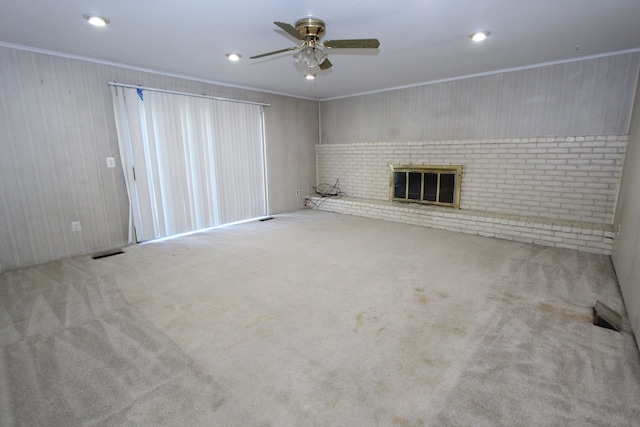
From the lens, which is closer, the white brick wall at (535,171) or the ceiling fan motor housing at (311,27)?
the ceiling fan motor housing at (311,27)

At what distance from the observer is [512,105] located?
4441 millimetres

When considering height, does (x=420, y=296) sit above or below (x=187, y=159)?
below

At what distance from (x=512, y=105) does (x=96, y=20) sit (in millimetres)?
5081

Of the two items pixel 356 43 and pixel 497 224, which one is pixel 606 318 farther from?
pixel 356 43

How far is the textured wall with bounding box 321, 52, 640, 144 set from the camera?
12.4 ft

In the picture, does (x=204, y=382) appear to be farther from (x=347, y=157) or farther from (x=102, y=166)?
(x=347, y=157)

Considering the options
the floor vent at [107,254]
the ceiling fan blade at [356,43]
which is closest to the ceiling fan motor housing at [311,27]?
the ceiling fan blade at [356,43]

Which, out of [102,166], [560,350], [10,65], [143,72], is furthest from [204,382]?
[143,72]

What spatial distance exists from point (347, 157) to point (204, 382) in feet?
17.6

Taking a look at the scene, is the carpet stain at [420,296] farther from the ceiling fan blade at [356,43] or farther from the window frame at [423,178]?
the window frame at [423,178]

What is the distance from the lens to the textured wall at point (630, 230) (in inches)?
88.4

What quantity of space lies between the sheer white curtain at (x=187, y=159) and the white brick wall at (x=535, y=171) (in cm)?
264

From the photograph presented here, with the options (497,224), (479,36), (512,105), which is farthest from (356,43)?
(497,224)

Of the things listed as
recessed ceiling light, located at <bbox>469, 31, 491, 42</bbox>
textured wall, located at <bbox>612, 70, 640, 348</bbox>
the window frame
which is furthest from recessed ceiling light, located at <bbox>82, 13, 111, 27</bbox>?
textured wall, located at <bbox>612, 70, 640, 348</bbox>
